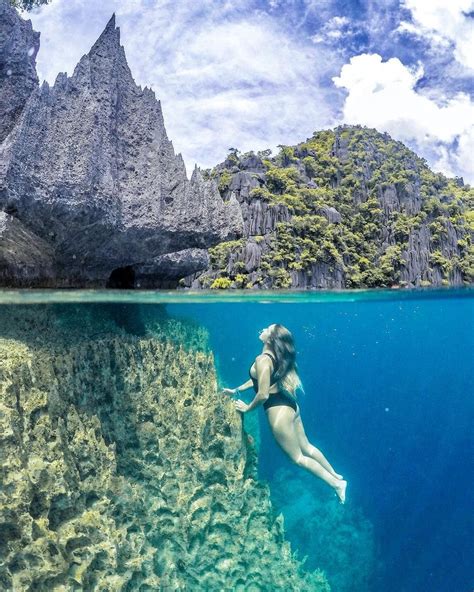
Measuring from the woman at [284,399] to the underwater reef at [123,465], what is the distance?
545mm

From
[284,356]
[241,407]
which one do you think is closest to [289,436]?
[241,407]

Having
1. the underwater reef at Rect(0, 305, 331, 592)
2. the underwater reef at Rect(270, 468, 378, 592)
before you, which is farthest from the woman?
the underwater reef at Rect(270, 468, 378, 592)

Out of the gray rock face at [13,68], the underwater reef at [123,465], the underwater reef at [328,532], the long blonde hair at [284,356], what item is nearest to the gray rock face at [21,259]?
the underwater reef at [123,465]

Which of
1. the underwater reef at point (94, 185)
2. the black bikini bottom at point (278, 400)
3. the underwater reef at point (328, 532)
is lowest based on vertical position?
the underwater reef at point (328, 532)

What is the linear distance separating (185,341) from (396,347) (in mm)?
36669

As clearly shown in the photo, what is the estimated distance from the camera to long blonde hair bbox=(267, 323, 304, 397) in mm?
6707

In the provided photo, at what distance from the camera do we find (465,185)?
8056cm

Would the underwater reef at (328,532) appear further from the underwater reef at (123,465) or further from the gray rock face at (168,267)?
the gray rock face at (168,267)

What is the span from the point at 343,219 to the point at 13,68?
57481mm

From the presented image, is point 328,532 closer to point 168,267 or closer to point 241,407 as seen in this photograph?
point 241,407

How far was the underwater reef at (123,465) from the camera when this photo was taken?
413 cm

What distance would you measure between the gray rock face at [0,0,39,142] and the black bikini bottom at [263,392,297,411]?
4.91 meters

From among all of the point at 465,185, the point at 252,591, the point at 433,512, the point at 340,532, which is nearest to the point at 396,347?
the point at 433,512

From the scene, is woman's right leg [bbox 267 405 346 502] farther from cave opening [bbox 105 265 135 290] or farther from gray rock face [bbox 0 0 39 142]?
gray rock face [bbox 0 0 39 142]
